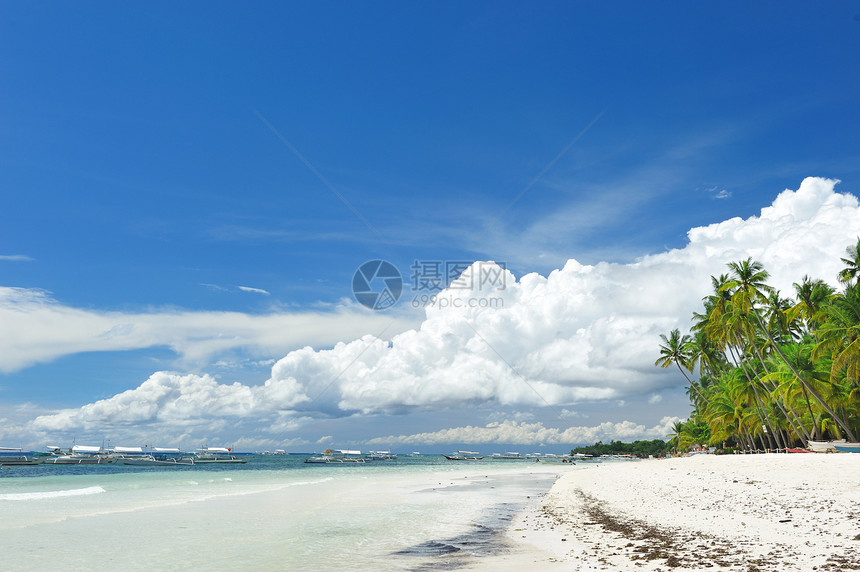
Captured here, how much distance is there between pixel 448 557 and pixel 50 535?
1779 centimetres

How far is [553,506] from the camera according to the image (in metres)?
28.8

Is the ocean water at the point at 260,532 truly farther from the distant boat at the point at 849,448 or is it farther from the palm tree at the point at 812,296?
the palm tree at the point at 812,296

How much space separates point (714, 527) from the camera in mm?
16484

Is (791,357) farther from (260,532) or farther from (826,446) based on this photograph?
(260,532)

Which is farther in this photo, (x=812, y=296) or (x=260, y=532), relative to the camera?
(x=812, y=296)

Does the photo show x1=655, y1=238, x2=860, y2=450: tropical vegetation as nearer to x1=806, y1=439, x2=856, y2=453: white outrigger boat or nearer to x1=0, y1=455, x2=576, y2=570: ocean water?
x1=806, y1=439, x2=856, y2=453: white outrigger boat

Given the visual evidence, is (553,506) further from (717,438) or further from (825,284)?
(717,438)

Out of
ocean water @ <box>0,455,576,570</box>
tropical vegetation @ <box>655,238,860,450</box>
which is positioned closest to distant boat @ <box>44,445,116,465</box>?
ocean water @ <box>0,455,576,570</box>

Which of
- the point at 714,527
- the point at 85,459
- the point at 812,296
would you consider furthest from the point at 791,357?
the point at 85,459

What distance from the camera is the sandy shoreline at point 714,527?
40.3ft

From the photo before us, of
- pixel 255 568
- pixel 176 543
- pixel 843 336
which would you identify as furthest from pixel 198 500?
pixel 843 336

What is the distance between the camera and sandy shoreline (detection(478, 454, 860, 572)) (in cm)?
1229

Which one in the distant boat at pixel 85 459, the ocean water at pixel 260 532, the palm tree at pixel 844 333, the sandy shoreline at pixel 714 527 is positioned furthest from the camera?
the distant boat at pixel 85 459

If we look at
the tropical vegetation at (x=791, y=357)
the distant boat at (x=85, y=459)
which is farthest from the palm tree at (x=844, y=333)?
the distant boat at (x=85, y=459)
